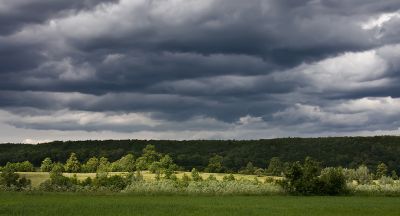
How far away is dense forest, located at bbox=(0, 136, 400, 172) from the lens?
141875 millimetres

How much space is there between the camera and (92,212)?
41781mm

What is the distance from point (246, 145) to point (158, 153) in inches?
1021

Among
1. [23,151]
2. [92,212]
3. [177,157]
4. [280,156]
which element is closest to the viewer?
[92,212]

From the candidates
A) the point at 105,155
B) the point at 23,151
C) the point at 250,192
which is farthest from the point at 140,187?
the point at 23,151

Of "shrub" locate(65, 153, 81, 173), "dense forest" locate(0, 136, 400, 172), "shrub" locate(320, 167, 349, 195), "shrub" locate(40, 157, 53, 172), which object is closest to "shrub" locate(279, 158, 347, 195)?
"shrub" locate(320, 167, 349, 195)

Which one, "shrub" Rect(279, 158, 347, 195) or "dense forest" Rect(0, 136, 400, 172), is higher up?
"dense forest" Rect(0, 136, 400, 172)

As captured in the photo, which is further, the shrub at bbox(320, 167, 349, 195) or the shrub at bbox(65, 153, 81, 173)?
the shrub at bbox(65, 153, 81, 173)

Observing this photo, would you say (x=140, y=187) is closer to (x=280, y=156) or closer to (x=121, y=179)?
(x=121, y=179)

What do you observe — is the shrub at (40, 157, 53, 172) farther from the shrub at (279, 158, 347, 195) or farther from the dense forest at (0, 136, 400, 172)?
the shrub at (279, 158, 347, 195)

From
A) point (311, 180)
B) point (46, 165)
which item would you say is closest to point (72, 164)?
point (46, 165)

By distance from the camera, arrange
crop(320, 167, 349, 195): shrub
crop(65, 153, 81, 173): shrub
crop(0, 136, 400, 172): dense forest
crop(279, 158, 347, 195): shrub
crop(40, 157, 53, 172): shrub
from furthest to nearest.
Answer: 1. crop(65, 153, 81, 173): shrub
2. crop(40, 157, 53, 172): shrub
3. crop(0, 136, 400, 172): dense forest
4. crop(320, 167, 349, 195): shrub
5. crop(279, 158, 347, 195): shrub

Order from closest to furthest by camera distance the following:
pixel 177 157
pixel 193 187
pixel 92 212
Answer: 1. pixel 92 212
2. pixel 193 187
3. pixel 177 157

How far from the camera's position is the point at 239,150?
167m

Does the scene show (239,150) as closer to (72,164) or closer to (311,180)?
(72,164)
